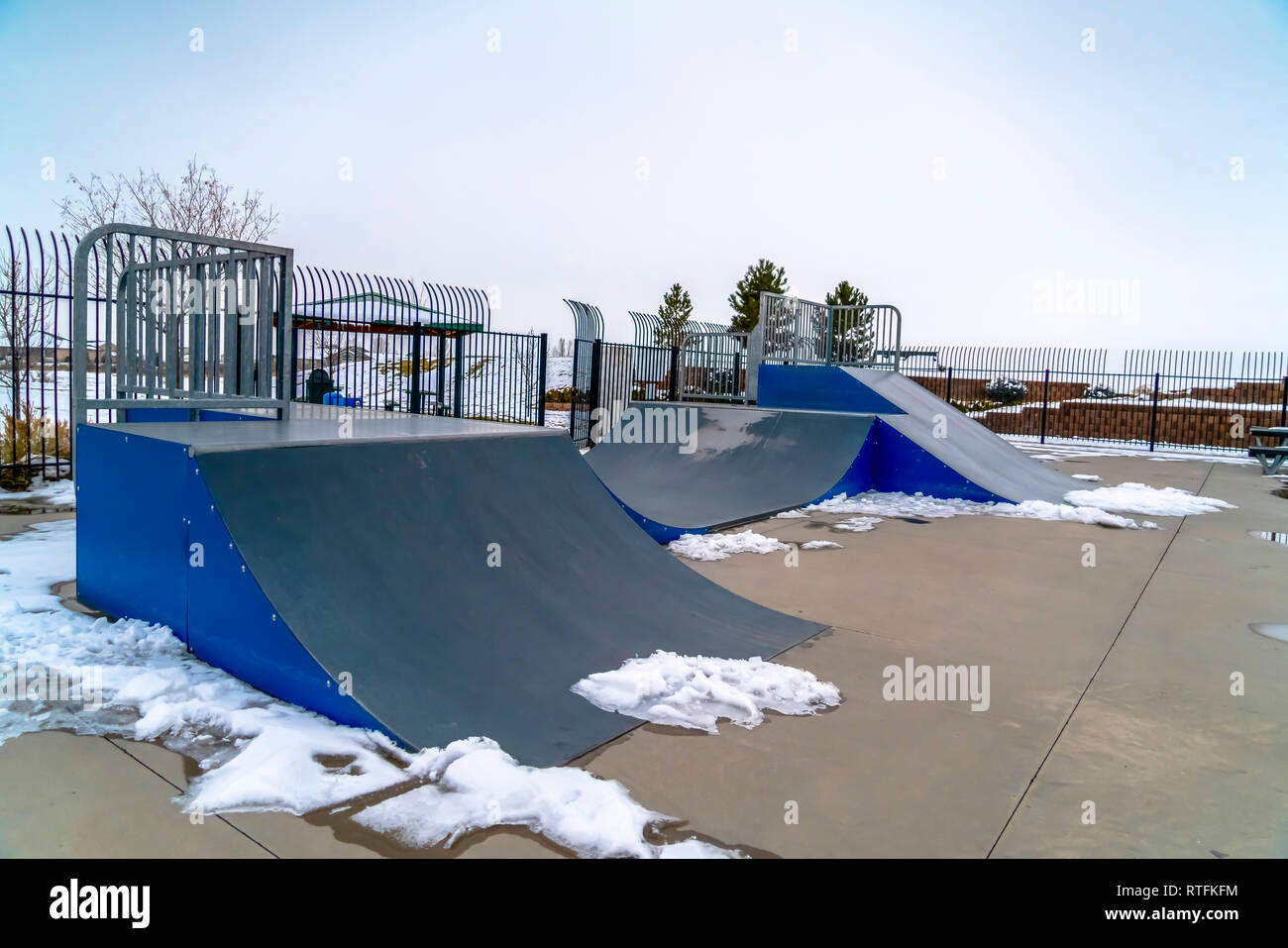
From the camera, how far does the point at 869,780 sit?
10.7 feet

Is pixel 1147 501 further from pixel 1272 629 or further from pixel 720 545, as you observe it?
pixel 720 545

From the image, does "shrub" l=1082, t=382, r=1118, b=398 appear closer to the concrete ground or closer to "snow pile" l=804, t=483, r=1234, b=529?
"snow pile" l=804, t=483, r=1234, b=529

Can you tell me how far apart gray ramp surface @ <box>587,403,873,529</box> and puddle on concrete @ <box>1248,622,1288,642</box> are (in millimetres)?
4743

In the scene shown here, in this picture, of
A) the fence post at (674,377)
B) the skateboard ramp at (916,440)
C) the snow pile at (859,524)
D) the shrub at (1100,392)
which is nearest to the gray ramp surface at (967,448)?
the skateboard ramp at (916,440)

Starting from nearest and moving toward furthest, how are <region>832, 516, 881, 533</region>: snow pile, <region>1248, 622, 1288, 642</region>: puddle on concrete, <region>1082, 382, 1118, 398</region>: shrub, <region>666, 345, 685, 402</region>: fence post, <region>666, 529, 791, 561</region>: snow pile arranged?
<region>1248, 622, 1288, 642</region>: puddle on concrete, <region>666, 529, 791, 561</region>: snow pile, <region>832, 516, 881, 533</region>: snow pile, <region>666, 345, 685, 402</region>: fence post, <region>1082, 382, 1118, 398</region>: shrub

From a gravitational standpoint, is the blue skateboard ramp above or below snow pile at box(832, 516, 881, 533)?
above

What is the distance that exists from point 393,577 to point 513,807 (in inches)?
59.8

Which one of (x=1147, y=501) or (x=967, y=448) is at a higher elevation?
(x=967, y=448)

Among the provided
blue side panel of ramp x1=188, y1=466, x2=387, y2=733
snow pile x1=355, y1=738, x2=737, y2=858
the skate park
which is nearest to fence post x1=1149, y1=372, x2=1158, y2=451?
the skate park

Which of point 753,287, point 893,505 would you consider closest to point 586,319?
point 893,505

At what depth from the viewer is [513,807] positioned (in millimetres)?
2873

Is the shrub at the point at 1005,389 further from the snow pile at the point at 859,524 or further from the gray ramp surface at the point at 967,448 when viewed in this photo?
the snow pile at the point at 859,524

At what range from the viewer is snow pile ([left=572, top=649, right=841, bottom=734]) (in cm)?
379
